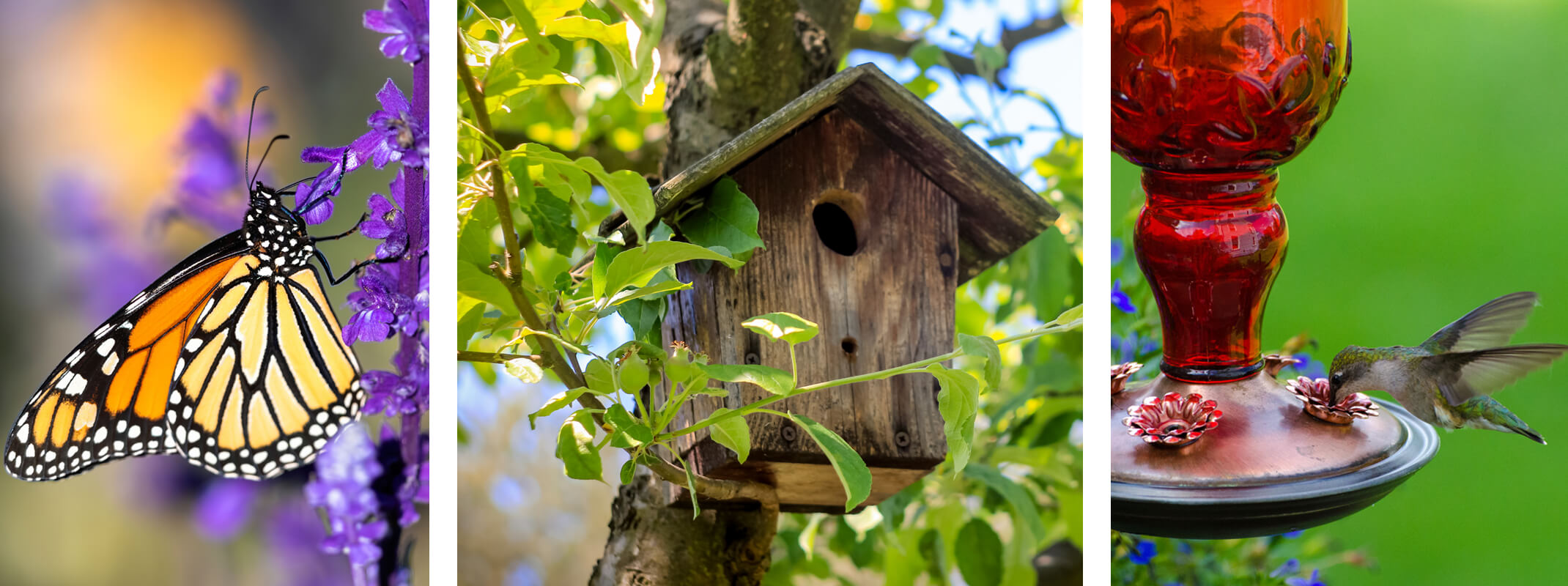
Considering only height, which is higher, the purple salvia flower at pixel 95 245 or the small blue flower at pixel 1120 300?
the purple salvia flower at pixel 95 245

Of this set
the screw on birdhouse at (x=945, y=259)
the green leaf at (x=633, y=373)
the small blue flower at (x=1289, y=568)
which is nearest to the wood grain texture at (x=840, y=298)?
the screw on birdhouse at (x=945, y=259)

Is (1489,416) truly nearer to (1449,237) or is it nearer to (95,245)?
(1449,237)

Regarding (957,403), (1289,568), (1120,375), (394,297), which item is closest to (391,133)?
(394,297)

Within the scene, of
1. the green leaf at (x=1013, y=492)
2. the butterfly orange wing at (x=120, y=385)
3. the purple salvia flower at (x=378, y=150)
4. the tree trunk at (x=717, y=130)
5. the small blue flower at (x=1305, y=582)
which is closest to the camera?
the butterfly orange wing at (x=120, y=385)

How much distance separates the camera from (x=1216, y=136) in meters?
0.68

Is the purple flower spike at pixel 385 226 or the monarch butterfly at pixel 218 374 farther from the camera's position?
the purple flower spike at pixel 385 226

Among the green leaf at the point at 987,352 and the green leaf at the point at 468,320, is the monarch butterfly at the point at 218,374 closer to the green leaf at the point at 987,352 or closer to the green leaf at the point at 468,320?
the green leaf at the point at 468,320

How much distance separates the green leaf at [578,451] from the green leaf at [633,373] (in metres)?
0.04

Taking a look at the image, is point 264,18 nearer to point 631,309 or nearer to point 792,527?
point 631,309

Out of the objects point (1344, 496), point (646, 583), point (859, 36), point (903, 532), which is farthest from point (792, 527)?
point (1344, 496)

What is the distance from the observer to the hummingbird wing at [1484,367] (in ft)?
2.26

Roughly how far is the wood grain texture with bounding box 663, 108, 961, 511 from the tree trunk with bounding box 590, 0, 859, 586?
22cm

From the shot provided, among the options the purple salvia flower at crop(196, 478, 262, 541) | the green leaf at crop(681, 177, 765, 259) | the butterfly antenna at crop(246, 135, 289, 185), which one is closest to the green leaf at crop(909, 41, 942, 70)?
the green leaf at crop(681, 177, 765, 259)

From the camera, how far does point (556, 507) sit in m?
1.63
